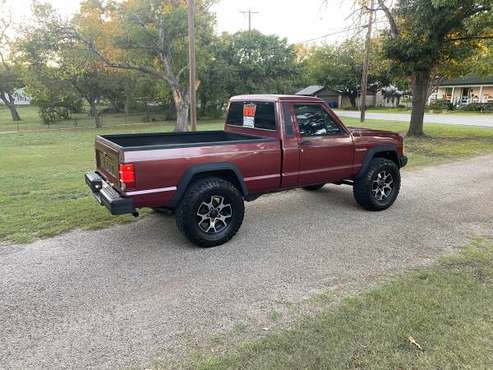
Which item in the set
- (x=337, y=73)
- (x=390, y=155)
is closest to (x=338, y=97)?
(x=337, y=73)

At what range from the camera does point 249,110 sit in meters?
5.62

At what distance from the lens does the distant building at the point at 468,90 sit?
137 ft

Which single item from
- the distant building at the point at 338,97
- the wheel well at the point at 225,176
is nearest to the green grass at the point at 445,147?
the wheel well at the point at 225,176

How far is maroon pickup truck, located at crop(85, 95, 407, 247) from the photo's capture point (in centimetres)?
408

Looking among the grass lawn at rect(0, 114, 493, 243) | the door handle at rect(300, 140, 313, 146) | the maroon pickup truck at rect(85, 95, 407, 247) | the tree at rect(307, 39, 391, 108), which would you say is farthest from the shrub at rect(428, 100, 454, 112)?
the door handle at rect(300, 140, 313, 146)

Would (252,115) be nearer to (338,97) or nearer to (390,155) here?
(390,155)

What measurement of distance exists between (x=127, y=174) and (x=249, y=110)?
2400 mm

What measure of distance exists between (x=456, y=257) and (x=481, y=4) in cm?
1085

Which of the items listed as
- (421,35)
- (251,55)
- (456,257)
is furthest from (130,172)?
(251,55)

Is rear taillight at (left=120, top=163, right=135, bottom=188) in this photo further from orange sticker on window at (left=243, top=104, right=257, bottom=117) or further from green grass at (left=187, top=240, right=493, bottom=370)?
orange sticker on window at (left=243, top=104, right=257, bottom=117)

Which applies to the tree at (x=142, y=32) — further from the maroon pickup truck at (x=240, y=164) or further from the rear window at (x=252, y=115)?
the maroon pickup truck at (x=240, y=164)

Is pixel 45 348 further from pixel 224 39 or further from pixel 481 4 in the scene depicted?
pixel 224 39

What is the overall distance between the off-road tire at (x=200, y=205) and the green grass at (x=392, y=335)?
5.82 feet

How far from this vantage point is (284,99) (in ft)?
16.6
